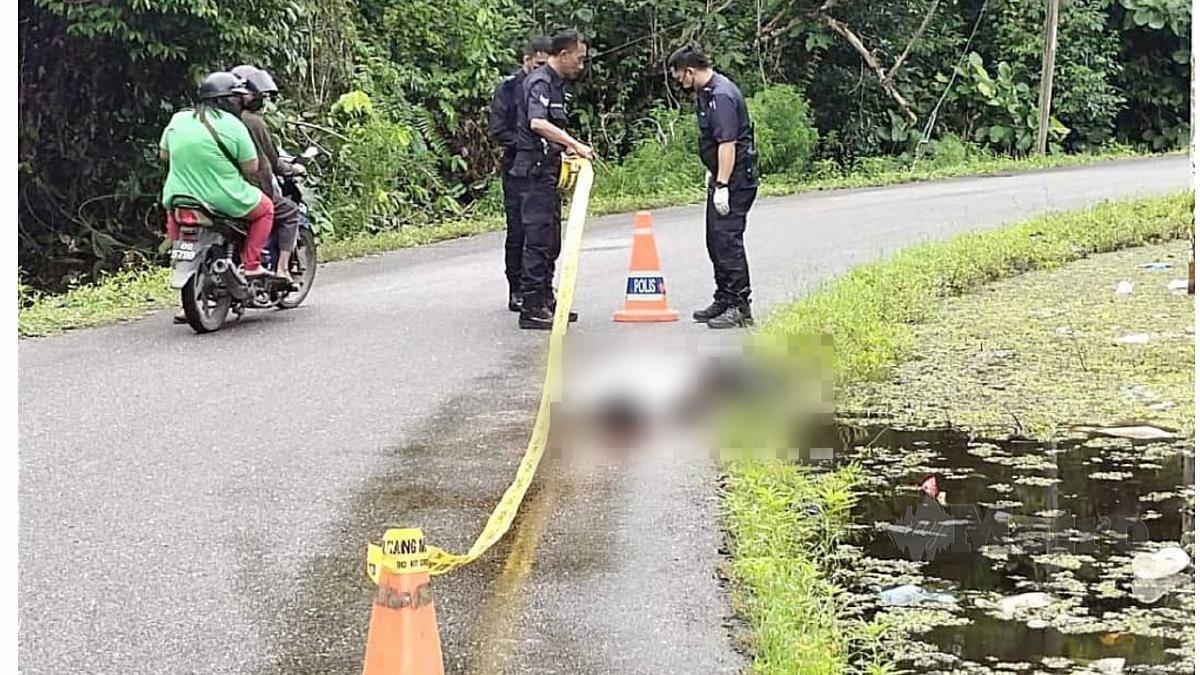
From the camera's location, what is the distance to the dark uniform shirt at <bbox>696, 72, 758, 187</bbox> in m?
9.98

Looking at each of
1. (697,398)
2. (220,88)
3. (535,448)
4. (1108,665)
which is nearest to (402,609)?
(1108,665)

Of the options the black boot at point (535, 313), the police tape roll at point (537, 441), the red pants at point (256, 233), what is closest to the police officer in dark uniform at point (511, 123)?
the police tape roll at point (537, 441)

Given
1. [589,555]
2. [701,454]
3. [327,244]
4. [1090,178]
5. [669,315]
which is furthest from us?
[1090,178]

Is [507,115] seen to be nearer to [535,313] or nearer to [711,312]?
[535,313]

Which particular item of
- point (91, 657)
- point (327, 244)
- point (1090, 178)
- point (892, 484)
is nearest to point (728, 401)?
point (892, 484)

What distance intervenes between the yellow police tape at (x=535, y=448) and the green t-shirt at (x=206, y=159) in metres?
1.93

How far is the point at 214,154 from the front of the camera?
10.1 meters

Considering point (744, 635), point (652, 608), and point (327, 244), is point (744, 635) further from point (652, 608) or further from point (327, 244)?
point (327, 244)

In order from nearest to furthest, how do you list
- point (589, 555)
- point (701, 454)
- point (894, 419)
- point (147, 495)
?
1. point (589, 555)
2. point (147, 495)
3. point (701, 454)
4. point (894, 419)

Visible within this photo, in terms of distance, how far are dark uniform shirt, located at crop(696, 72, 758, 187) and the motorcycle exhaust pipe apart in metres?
2.89

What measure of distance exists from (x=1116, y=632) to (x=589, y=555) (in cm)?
172

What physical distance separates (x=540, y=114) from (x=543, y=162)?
0.35m

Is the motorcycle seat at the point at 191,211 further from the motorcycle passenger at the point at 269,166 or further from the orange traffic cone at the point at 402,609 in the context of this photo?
the orange traffic cone at the point at 402,609

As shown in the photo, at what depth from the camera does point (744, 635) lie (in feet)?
16.1
